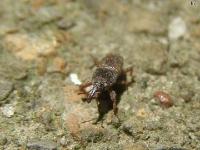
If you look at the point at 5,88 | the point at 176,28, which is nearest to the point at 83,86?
the point at 5,88

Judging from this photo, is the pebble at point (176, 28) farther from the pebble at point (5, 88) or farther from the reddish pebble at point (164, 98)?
the pebble at point (5, 88)

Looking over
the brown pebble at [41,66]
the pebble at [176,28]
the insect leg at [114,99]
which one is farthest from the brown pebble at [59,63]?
the pebble at [176,28]

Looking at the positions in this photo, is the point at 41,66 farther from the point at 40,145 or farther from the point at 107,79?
the point at 40,145

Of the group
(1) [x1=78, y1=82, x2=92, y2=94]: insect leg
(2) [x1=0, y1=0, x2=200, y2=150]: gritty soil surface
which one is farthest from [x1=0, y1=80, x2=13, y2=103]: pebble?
(1) [x1=78, y1=82, x2=92, y2=94]: insect leg

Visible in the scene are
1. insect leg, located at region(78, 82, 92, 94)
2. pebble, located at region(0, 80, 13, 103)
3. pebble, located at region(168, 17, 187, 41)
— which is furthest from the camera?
pebble, located at region(168, 17, 187, 41)

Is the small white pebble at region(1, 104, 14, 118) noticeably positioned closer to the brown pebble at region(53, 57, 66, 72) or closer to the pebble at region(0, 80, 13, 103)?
the pebble at region(0, 80, 13, 103)
